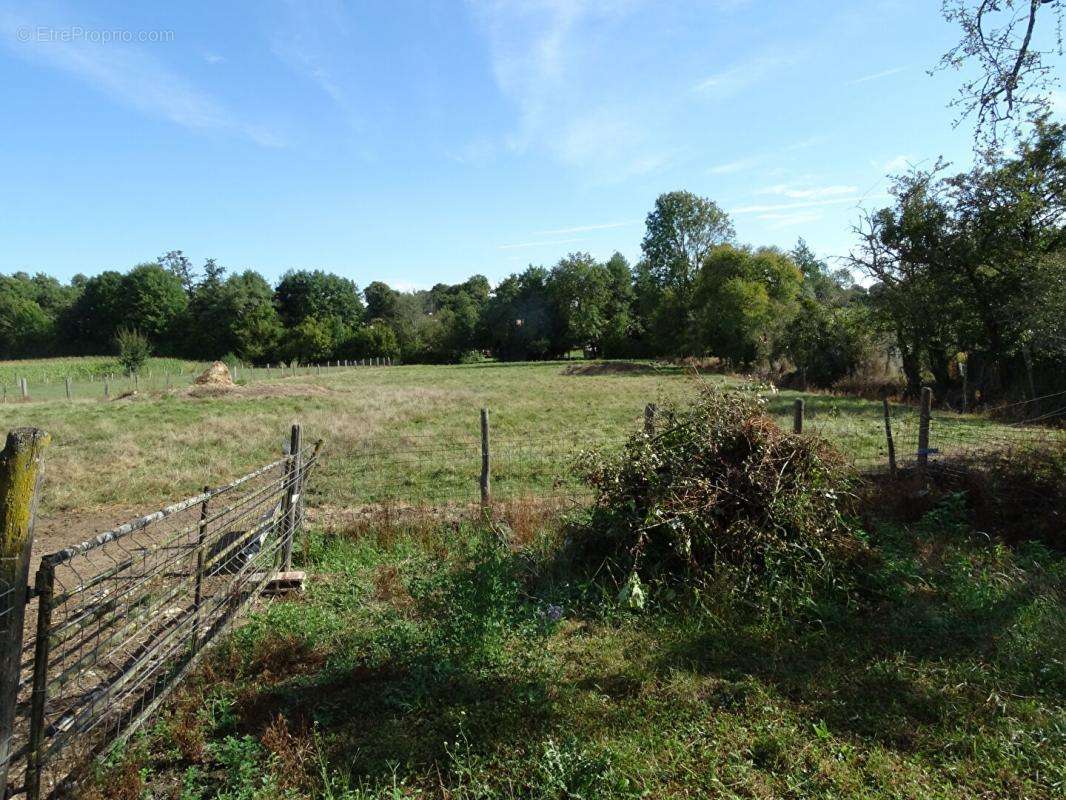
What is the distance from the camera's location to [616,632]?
15.7ft

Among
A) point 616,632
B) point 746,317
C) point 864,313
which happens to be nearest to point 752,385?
point 616,632

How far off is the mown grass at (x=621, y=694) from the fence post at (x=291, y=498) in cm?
79

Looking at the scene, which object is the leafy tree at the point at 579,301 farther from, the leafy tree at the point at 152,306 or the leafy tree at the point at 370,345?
the leafy tree at the point at 152,306

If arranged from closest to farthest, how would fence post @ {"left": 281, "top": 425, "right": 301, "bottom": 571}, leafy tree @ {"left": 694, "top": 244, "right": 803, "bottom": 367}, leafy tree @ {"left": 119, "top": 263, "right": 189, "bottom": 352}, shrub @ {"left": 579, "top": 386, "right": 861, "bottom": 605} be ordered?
1. shrub @ {"left": 579, "top": 386, "right": 861, "bottom": 605}
2. fence post @ {"left": 281, "top": 425, "right": 301, "bottom": 571}
3. leafy tree @ {"left": 694, "top": 244, "right": 803, "bottom": 367}
4. leafy tree @ {"left": 119, "top": 263, "right": 189, "bottom": 352}

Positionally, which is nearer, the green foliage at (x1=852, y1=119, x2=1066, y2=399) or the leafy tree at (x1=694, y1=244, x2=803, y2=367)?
the green foliage at (x1=852, y1=119, x2=1066, y2=399)

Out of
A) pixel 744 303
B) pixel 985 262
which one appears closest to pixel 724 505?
pixel 985 262

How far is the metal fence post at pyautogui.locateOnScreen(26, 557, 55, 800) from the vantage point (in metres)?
2.69

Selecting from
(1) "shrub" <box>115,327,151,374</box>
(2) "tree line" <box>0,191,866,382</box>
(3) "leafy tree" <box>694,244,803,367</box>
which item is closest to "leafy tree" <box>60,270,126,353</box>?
(2) "tree line" <box>0,191,866,382</box>

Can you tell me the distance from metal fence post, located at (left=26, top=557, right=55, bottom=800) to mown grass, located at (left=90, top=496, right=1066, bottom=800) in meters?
0.36

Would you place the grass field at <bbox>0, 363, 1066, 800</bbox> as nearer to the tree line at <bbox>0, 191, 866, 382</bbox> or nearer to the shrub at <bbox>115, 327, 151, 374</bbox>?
the tree line at <bbox>0, 191, 866, 382</bbox>

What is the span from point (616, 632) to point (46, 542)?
7.99 metres

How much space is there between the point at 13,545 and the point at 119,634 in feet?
7.27

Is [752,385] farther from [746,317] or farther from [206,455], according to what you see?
[746,317]

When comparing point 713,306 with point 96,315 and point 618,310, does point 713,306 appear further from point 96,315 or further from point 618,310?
point 96,315
